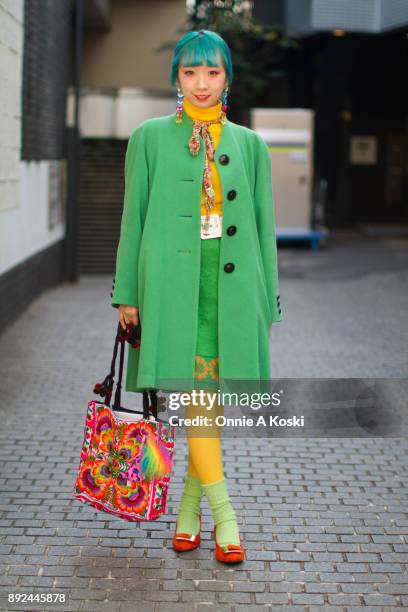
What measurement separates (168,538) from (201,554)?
0.78ft

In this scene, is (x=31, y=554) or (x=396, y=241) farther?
(x=396, y=241)

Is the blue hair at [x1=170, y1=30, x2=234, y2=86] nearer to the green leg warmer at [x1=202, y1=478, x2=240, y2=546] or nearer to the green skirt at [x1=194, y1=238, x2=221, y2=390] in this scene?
the green skirt at [x1=194, y1=238, x2=221, y2=390]

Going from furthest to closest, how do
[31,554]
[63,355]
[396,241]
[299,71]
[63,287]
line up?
[299,71] → [396,241] → [63,287] → [63,355] → [31,554]

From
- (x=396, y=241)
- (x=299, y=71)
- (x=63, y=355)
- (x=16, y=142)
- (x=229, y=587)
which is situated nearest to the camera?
(x=229, y=587)

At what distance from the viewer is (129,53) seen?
59.2 ft

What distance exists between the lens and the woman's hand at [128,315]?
3969 millimetres

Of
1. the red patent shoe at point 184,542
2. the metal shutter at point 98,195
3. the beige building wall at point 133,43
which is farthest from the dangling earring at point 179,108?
the beige building wall at point 133,43

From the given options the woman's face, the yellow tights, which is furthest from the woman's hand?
the woman's face

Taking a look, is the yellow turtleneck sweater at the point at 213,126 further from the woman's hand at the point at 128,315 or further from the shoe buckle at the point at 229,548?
the shoe buckle at the point at 229,548

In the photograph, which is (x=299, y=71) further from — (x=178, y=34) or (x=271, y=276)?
(x=271, y=276)

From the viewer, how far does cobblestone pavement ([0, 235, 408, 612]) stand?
3695mm

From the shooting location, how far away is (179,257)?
385cm

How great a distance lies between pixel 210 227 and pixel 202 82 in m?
0.54

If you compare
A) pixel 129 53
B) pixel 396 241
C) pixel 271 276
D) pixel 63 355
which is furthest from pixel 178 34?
pixel 271 276
